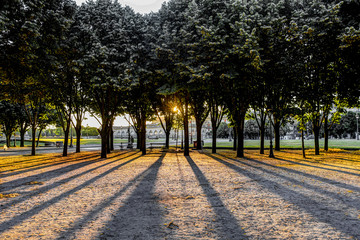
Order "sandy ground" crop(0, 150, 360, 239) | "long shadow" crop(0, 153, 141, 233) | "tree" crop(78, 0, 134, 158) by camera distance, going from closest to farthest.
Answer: "sandy ground" crop(0, 150, 360, 239), "long shadow" crop(0, 153, 141, 233), "tree" crop(78, 0, 134, 158)

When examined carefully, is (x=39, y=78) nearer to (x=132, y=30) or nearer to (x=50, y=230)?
(x=132, y=30)

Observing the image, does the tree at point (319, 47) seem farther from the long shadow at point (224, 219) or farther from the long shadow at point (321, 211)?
the long shadow at point (224, 219)

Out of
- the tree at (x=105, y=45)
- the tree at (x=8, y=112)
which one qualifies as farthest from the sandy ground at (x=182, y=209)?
the tree at (x=8, y=112)

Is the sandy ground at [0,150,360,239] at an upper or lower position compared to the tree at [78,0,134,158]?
lower

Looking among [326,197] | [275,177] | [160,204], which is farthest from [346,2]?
[160,204]

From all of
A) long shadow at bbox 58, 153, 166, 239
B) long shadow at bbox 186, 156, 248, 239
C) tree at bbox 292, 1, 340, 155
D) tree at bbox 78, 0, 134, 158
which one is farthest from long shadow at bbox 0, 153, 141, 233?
tree at bbox 292, 1, 340, 155

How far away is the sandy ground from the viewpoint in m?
4.20

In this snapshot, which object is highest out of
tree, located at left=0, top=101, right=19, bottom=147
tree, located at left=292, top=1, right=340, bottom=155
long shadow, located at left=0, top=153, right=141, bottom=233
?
tree, located at left=292, top=1, right=340, bottom=155

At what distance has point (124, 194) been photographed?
23.1ft

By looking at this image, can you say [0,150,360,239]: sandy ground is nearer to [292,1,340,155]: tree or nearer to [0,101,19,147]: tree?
[292,1,340,155]: tree

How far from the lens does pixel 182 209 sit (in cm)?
554

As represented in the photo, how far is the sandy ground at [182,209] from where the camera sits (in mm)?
4199

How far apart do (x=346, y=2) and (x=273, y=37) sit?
4252mm

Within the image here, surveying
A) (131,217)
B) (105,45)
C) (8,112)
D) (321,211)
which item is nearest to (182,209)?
(131,217)
